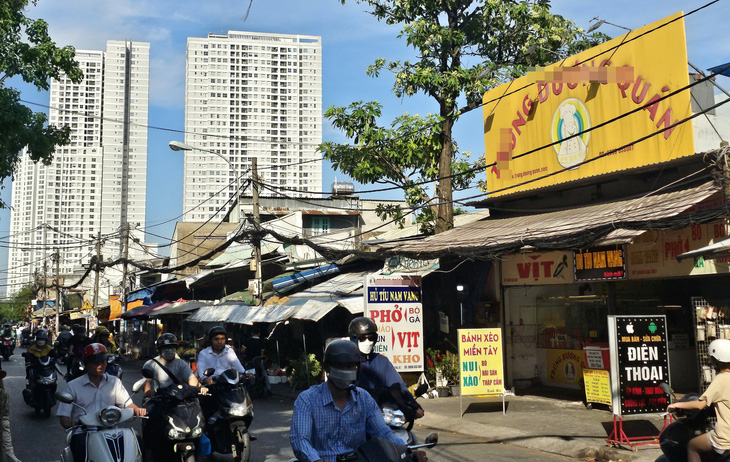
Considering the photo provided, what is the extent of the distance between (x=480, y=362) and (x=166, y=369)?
6.76 m

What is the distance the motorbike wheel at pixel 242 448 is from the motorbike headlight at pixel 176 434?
145 cm

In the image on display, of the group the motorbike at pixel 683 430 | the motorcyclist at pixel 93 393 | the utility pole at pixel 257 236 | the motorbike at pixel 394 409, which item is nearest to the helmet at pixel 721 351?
the motorbike at pixel 683 430

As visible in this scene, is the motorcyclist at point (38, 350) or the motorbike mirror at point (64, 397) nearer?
the motorbike mirror at point (64, 397)

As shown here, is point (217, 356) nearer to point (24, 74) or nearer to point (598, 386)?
point (598, 386)

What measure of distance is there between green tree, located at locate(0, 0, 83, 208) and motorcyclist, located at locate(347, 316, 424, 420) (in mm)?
10836

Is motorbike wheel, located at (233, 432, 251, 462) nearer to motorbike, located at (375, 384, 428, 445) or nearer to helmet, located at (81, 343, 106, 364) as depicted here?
helmet, located at (81, 343, 106, 364)

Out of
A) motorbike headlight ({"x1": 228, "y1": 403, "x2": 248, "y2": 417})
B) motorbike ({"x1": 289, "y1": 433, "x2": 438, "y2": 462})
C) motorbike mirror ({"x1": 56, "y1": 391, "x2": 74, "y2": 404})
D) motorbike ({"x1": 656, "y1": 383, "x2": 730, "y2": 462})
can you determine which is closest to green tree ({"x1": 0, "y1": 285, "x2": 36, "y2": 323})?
motorbike headlight ({"x1": 228, "y1": 403, "x2": 248, "y2": 417})

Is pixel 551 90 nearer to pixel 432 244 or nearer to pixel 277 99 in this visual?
pixel 432 244

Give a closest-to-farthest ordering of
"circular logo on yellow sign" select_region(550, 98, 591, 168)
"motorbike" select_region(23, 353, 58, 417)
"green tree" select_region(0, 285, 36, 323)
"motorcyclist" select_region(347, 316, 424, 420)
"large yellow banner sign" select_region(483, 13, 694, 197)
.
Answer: "motorcyclist" select_region(347, 316, 424, 420)
"large yellow banner sign" select_region(483, 13, 694, 197)
"motorbike" select_region(23, 353, 58, 417)
"circular logo on yellow sign" select_region(550, 98, 591, 168)
"green tree" select_region(0, 285, 36, 323)

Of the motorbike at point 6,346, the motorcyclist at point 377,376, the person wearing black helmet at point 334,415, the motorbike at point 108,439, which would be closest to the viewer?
the person wearing black helmet at point 334,415

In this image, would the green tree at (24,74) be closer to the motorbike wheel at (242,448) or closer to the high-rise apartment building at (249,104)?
the motorbike wheel at (242,448)

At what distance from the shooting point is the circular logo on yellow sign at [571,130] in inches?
572

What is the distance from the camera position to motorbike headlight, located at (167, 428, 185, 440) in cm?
668

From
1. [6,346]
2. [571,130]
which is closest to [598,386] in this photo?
[571,130]
